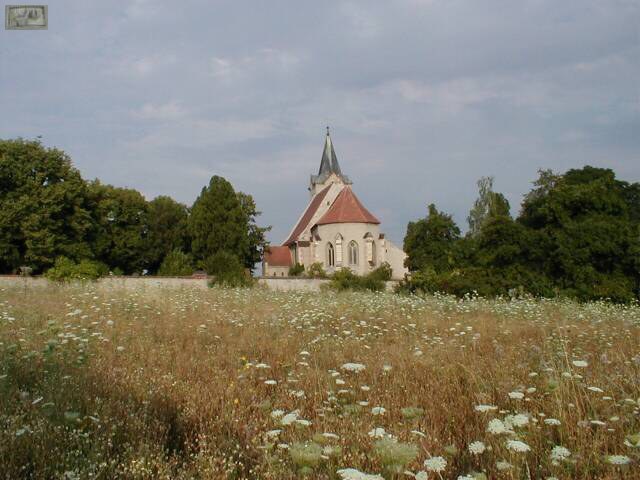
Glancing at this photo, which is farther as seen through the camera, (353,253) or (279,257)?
(279,257)

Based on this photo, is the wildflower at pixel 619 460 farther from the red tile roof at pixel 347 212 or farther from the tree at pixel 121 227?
the red tile roof at pixel 347 212

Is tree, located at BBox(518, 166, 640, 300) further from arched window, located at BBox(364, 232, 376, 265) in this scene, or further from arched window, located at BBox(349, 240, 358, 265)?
arched window, located at BBox(349, 240, 358, 265)

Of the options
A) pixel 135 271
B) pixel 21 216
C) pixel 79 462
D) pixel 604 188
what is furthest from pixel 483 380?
pixel 135 271

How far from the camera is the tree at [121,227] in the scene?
150 feet

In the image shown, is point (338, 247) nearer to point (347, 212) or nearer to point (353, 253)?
point (353, 253)

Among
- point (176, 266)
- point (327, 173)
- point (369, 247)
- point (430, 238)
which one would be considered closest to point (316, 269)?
point (369, 247)

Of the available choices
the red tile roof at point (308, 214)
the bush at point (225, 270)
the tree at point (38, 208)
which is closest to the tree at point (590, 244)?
the bush at point (225, 270)

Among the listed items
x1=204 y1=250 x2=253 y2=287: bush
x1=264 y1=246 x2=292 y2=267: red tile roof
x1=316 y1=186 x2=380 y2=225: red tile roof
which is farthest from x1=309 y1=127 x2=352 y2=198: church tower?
x1=204 y1=250 x2=253 y2=287: bush

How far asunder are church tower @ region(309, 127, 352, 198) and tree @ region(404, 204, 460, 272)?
979 inches

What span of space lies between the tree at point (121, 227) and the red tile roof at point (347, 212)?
58.3 feet

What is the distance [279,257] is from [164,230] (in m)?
19.2

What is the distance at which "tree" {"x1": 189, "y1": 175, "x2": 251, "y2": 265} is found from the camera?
5222 cm

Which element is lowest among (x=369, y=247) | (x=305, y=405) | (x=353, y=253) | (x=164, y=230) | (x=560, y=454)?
(x=305, y=405)

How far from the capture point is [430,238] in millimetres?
46906
